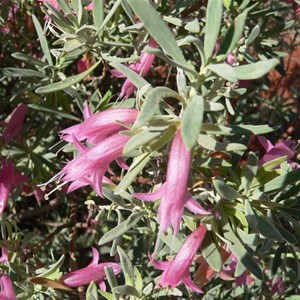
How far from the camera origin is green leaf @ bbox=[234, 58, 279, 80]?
726 millimetres

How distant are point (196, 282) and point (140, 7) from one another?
599 millimetres

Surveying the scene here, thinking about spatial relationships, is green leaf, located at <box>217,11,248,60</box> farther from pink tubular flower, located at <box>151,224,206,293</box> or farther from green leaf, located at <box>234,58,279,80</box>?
pink tubular flower, located at <box>151,224,206,293</box>

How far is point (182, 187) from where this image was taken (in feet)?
2.62

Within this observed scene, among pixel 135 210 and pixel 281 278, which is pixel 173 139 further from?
pixel 281 278

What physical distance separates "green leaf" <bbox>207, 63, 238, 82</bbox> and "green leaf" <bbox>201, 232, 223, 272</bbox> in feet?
1.26

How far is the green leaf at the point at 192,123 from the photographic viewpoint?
685 mm

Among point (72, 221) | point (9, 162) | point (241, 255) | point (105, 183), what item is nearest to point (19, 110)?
point (9, 162)

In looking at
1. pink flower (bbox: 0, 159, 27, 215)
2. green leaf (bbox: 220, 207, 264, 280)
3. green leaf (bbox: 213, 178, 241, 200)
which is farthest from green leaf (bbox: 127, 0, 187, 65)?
pink flower (bbox: 0, 159, 27, 215)

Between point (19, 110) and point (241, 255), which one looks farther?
point (19, 110)

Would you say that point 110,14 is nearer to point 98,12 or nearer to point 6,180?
point 98,12

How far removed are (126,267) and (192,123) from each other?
0.57 m

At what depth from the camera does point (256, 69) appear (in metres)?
0.75

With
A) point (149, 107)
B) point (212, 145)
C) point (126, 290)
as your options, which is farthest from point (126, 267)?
point (149, 107)

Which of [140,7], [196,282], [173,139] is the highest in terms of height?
[140,7]
